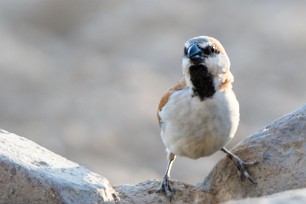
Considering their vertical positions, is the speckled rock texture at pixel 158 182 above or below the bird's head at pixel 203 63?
below

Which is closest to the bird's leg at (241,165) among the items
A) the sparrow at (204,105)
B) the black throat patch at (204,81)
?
the sparrow at (204,105)

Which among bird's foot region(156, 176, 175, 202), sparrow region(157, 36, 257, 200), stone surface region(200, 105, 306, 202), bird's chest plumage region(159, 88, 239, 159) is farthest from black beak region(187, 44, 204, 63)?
bird's foot region(156, 176, 175, 202)

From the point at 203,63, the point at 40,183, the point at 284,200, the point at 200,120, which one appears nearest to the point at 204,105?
the point at 200,120

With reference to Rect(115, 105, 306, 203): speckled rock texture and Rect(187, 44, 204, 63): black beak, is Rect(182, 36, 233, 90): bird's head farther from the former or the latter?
Rect(115, 105, 306, 203): speckled rock texture

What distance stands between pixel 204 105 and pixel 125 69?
24.1ft

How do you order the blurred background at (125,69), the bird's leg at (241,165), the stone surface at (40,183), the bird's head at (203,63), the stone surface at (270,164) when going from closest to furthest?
the stone surface at (40,183) → the stone surface at (270,164) → the bird's leg at (241,165) → the bird's head at (203,63) → the blurred background at (125,69)

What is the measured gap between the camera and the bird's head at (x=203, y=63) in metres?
6.77

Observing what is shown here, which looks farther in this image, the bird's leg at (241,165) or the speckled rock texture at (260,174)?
the bird's leg at (241,165)

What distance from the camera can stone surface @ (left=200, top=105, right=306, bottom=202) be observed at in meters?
6.45

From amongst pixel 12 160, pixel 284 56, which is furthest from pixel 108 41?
pixel 12 160

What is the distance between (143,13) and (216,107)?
30.2ft

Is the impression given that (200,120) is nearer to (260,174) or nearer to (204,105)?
(204,105)

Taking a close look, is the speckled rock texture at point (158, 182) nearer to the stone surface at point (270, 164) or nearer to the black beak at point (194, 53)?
the stone surface at point (270, 164)

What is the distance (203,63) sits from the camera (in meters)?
6.82
